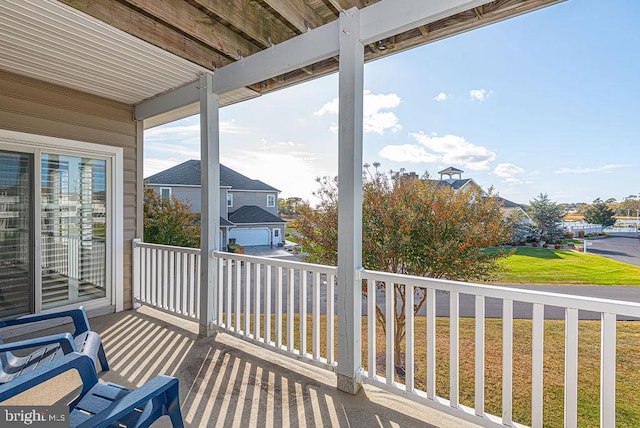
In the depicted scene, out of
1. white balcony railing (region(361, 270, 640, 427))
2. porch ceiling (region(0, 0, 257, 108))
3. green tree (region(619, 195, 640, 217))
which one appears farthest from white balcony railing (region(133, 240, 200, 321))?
green tree (region(619, 195, 640, 217))

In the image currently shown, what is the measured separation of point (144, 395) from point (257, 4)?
9.80 ft

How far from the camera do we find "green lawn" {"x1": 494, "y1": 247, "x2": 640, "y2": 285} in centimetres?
326

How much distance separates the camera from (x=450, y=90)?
6.61 m

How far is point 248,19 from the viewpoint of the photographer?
2.85 metres

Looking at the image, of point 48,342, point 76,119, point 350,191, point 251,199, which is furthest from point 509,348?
point 251,199

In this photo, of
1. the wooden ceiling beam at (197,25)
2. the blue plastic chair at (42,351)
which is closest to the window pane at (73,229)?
the blue plastic chair at (42,351)

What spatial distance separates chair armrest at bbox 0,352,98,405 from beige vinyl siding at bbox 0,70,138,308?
3.16 meters

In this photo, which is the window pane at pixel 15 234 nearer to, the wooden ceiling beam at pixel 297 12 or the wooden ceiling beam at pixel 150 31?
the wooden ceiling beam at pixel 150 31

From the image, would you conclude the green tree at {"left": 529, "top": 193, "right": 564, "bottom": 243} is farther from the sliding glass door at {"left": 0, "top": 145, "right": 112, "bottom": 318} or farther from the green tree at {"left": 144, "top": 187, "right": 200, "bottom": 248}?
the green tree at {"left": 144, "top": 187, "right": 200, "bottom": 248}

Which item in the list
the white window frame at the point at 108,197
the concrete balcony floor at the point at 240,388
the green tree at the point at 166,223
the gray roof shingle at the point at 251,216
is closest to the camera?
the concrete balcony floor at the point at 240,388

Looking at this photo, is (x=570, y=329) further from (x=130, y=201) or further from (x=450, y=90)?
(x=450, y=90)

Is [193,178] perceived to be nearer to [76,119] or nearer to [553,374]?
[76,119]

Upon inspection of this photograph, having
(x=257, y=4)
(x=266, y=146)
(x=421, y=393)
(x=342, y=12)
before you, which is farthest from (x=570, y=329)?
(x=266, y=146)

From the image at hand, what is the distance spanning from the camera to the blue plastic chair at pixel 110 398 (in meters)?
1.39
